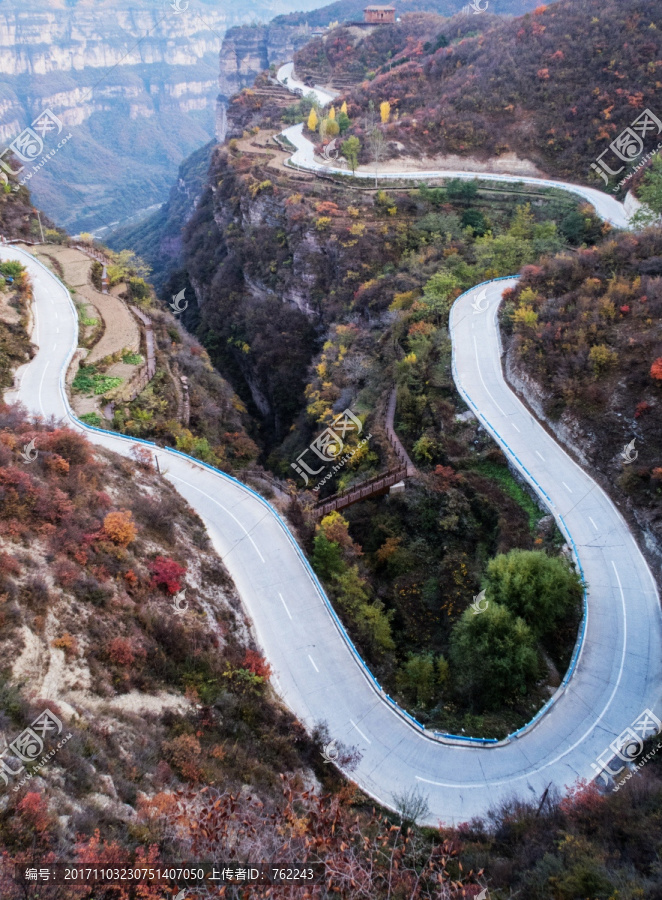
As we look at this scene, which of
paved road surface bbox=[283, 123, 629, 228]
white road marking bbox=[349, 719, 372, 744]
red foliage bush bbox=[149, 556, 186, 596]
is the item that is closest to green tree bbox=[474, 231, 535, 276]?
paved road surface bbox=[283, 123, 629, 228]

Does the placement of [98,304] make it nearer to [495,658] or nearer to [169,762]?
[169,762]

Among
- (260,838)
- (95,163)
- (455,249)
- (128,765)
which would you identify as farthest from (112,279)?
(95,163)

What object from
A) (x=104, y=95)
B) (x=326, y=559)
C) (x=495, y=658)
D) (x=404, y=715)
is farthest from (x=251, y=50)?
(x=404, y=715)

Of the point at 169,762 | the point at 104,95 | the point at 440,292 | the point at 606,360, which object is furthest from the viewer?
the point at 104,95

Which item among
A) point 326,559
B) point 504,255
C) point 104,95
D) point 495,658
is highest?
point 104,95

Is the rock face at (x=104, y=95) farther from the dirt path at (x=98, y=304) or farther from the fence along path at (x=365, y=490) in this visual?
the fence along path at (x=365, y=490)

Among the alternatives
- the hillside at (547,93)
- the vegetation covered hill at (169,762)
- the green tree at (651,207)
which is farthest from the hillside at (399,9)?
the vegetation covered hill at (169,762)
